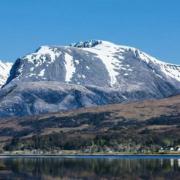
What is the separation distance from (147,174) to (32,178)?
2863cm

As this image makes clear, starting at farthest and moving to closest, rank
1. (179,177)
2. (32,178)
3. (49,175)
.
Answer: (49,175) < (32,178) < (179,177)

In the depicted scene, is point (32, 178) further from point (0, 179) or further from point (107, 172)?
A: point (107, 172)

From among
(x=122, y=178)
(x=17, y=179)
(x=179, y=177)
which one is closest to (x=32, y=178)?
(x=17, y=179)

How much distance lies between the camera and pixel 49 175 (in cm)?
17375

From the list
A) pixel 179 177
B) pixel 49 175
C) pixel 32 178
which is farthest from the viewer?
pixel 49 175

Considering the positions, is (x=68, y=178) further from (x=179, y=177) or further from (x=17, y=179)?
(x=179, y=177)

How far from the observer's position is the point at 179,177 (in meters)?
152

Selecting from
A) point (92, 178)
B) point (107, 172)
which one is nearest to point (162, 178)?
point (92, 178)

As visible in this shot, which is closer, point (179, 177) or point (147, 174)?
point (179, 177)

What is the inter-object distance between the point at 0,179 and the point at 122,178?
28291 millimetres

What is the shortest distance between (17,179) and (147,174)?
32.6 meters

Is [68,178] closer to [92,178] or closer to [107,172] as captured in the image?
[92,178]

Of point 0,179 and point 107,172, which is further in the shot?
point 107,172

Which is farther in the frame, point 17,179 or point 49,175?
point 49,175
